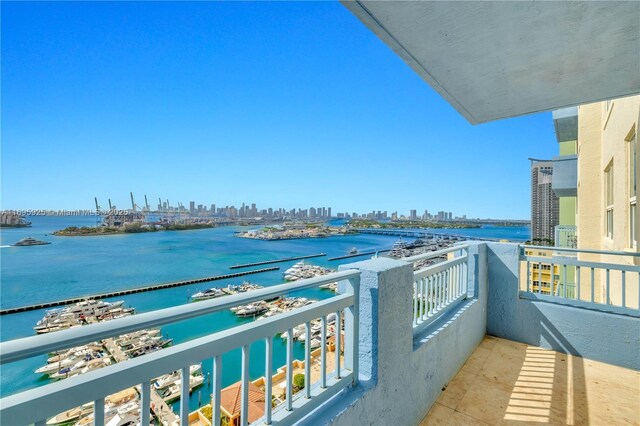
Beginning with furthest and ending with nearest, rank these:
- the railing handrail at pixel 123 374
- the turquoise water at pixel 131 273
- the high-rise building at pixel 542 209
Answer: the high-rise building at pixel 542 209
the turquoise water at pixel 131 273
the railing handrail at pixel 123 374

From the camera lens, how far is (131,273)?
74.0ft

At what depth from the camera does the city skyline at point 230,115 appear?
873 cm

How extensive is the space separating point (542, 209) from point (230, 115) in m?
22.9

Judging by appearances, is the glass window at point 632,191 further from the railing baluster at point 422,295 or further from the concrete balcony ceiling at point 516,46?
the railing baluster at point 422,295

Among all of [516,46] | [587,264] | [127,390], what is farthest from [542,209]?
[127,390]

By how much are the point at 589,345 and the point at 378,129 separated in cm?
2122

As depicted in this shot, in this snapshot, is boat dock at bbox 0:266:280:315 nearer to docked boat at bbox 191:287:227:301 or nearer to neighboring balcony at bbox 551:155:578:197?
docked boat at bbox 191:287:227:301

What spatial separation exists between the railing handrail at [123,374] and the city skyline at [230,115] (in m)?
2.06

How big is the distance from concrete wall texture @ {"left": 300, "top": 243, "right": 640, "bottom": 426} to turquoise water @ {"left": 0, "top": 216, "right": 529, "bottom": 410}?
4564 mm

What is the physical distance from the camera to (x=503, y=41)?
1.86 metres

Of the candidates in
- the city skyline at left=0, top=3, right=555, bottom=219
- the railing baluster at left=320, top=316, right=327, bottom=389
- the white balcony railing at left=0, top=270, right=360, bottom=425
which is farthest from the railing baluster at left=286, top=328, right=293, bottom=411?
the city skyline at left=0, top=3, right=555, bottom=219

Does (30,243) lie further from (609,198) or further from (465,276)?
(609,198)

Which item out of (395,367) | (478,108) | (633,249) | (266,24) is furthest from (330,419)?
(266,24)

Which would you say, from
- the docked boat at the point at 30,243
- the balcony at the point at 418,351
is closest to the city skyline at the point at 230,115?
the balcony at the point at 418,351
